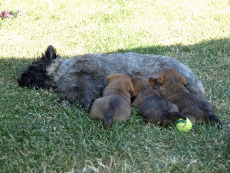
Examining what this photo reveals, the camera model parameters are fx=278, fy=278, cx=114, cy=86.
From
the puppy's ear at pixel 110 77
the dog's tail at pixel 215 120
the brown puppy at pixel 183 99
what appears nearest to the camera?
the dog's tail at pixel 215 120

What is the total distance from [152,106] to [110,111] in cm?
69

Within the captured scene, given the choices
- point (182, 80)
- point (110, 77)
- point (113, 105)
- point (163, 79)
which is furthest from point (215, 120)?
point (110, 77)

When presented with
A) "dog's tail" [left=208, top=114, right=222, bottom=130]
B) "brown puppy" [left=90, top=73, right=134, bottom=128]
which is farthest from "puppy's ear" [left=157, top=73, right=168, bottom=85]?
"dog's tail" [left=208, top=114, right=222, bottom=130]

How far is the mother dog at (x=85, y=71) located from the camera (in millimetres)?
A: 5060

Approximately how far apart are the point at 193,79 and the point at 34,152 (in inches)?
133

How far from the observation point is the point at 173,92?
477 cm

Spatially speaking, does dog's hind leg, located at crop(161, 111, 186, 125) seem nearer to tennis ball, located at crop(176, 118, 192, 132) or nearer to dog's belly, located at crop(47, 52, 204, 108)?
tennis ball, located at crop(176, 118, 192, 132)

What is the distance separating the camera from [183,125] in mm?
4039

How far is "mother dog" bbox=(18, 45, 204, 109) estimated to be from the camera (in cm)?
506

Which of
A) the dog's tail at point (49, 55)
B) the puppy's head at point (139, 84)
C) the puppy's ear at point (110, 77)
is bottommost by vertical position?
the puppy's head at point (139, 84)

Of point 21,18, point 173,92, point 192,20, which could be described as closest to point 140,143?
point 173,92

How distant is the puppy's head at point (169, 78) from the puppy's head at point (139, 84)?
0.15 m

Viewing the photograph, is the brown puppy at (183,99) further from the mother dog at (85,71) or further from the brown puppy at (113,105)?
the brown puppy at (113,105)

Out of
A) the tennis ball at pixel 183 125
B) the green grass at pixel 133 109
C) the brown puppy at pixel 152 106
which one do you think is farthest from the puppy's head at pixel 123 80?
the tennis ball at pixel 183 125
